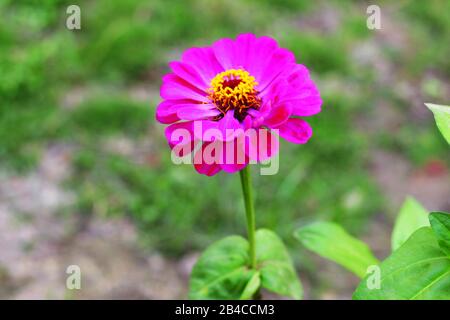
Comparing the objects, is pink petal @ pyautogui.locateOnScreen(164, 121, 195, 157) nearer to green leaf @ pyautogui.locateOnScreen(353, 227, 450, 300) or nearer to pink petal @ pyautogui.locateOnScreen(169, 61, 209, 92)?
pink petal @ pyautogui.locateOnScreen(169, 61, 209, 92)

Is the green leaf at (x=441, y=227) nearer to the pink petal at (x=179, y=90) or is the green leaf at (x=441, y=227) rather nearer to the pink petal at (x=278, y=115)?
the pink petal at (x=278, y=115)

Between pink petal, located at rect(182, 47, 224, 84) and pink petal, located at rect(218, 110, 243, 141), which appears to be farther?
pink petal, located at rect(182, 47, 224, 84)

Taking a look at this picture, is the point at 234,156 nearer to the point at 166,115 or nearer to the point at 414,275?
the point at 166,115

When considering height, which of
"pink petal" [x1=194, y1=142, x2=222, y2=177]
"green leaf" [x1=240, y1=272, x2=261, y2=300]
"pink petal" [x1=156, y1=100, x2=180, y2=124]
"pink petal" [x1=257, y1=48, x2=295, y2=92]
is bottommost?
"green leaf" [x1=240, y1=272, x2=261, y2=300]

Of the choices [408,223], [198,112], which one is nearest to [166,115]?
[198,112]

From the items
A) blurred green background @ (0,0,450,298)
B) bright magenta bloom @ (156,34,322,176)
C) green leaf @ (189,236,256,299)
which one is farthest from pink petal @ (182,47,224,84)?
blurred green background @ (0,0,450,298)
